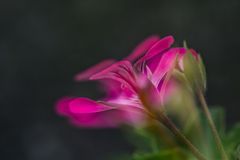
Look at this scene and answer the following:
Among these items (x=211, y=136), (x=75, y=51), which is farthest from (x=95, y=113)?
(x=75, y=51)

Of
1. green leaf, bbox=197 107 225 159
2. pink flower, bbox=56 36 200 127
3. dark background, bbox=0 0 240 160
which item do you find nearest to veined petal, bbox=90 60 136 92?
pink flower, bbox=56 36 200 127

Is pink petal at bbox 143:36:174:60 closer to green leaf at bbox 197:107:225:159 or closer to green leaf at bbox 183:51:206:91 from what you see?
green leaf at bbox 183:51:206:91

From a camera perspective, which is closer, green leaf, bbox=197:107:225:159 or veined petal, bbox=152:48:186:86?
veined petal, bbox=152:48:186:86

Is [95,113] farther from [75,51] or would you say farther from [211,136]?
→ [75,51]

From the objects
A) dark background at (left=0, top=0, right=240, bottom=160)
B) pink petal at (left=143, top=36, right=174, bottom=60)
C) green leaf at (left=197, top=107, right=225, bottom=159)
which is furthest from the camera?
dark background at (left=0, top=0, right=240, bottom=160)

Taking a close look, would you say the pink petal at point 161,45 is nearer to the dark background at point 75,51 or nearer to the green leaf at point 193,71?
the green leaf at point 193,71

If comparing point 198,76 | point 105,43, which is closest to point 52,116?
point 105,43

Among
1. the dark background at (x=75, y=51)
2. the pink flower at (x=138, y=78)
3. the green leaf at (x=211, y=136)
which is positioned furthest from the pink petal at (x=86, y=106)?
the dark background at (x=75, y=51)

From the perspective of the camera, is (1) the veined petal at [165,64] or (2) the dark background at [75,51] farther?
(2) the dark background at [75,51]

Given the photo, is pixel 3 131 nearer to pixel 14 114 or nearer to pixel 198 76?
pixel 14 114
